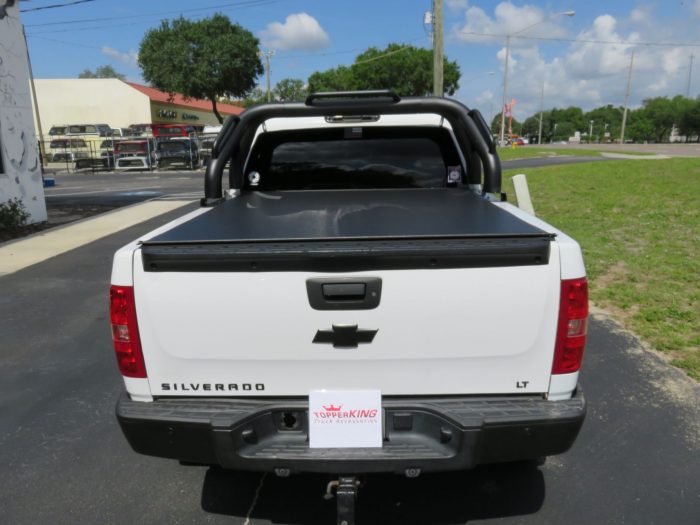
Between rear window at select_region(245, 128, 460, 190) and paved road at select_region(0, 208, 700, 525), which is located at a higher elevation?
rear window at select_region(245, 128, 460, 190)

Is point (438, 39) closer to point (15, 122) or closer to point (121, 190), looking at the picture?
point (121, 190)

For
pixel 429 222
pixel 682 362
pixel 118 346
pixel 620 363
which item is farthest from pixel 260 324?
pixel 682 362

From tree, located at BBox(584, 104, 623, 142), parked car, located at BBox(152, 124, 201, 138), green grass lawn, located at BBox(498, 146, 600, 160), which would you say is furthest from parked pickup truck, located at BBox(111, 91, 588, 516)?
tree, located at BBox(584, 104, 623, 142)

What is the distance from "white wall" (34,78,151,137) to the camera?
46031 millimetres

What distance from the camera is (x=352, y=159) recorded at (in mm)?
4242

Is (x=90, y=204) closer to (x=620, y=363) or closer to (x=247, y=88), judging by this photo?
(x=620, y=363)

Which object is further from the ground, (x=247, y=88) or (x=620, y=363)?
(x=247, y=88)

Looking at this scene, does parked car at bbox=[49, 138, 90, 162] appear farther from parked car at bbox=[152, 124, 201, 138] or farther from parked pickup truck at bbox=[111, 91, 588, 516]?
parked pickup truck at bbox=[111, 91, 588, 516]

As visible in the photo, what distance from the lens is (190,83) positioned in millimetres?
45250

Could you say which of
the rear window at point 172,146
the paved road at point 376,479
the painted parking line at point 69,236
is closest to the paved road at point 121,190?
the painted parking line at point 69,236

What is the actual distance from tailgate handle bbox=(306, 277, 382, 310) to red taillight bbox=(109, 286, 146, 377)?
2.36 ft

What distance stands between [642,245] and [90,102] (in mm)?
48420

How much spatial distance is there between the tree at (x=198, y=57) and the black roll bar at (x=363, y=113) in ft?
148

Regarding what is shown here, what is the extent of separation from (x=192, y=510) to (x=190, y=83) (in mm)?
46860
